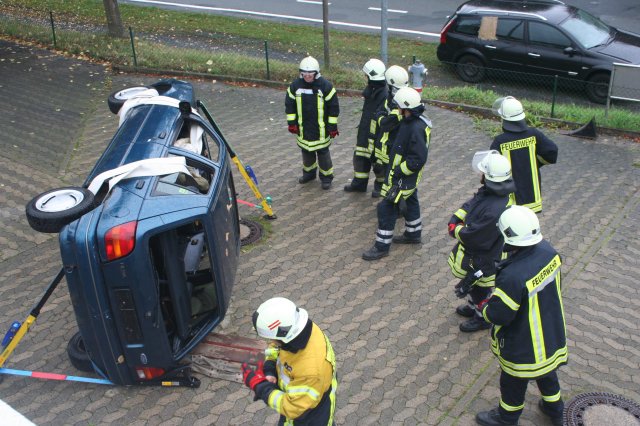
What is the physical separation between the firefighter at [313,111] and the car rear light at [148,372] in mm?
4034

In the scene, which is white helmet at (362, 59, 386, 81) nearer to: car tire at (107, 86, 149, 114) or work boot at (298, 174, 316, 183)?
work boot at (298, 174, 316, 183)

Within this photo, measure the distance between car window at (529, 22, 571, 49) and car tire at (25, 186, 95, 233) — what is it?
1023cm

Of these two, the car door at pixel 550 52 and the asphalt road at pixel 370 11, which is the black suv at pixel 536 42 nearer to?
the car door at pixel 550 52

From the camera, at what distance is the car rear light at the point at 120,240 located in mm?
4852

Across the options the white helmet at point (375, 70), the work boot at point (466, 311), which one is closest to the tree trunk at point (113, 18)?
the white helmet at point (375, 70)

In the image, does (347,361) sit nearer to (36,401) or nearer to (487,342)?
(487,342)

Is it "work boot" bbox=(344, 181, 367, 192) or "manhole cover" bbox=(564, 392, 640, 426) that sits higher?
"work boot" bbox=(344, 181, 367, 192)

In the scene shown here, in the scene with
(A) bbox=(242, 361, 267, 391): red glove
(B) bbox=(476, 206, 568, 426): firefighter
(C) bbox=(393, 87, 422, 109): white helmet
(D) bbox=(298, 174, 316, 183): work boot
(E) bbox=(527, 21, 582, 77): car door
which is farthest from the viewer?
(E) bbox=(527, 21, 582, 77): car door

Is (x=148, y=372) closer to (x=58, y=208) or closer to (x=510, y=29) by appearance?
(x=58, y=208)

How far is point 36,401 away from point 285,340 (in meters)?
2.72

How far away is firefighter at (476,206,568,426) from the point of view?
15.4ft

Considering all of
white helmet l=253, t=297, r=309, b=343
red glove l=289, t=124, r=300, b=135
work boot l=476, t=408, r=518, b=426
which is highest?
white helmet l=253, t=297, r=309, b=343

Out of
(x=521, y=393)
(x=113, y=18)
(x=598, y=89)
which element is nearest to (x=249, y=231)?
(x=521, y=393)

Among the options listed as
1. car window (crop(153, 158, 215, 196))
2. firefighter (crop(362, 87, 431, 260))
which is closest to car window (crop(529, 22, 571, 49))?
firefighter (crop(362, 87, 431, 260))
